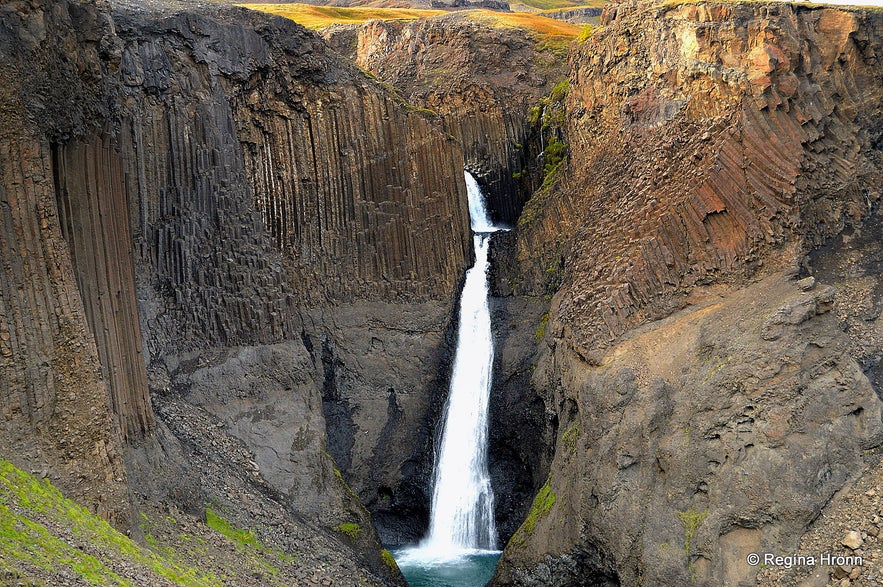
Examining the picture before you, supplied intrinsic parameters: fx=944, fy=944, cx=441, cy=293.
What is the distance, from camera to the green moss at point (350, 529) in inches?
918

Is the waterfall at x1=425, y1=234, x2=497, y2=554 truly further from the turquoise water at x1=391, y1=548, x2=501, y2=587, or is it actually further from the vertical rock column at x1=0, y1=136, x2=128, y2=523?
the vertical rock column at x1=0, y1=136, x2=128, y2=523

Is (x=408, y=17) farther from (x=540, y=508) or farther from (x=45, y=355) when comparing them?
(x=45, y=355)

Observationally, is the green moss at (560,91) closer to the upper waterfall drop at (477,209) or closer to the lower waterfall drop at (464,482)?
the upper waterfall drop at (477,209)

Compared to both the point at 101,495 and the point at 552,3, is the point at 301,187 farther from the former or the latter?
the point at 552,3

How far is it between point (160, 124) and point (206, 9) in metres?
4.25

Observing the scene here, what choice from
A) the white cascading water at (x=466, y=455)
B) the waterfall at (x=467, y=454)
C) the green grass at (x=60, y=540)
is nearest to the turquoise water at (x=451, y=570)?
the white cascading water at (x=466, y=455)

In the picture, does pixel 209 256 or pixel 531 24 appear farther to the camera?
pixel 531 24

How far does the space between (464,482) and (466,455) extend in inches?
30.6

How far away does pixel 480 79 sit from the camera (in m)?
33.2

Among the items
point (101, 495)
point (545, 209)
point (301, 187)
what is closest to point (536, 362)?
point (545, 209)

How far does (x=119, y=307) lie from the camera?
1975cm

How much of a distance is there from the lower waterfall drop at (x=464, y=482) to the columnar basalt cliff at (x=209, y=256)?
2.43 feet

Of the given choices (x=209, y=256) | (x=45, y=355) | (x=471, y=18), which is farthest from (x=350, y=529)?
(x=471, y=18)

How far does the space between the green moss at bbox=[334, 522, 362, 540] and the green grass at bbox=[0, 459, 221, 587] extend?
641cm
